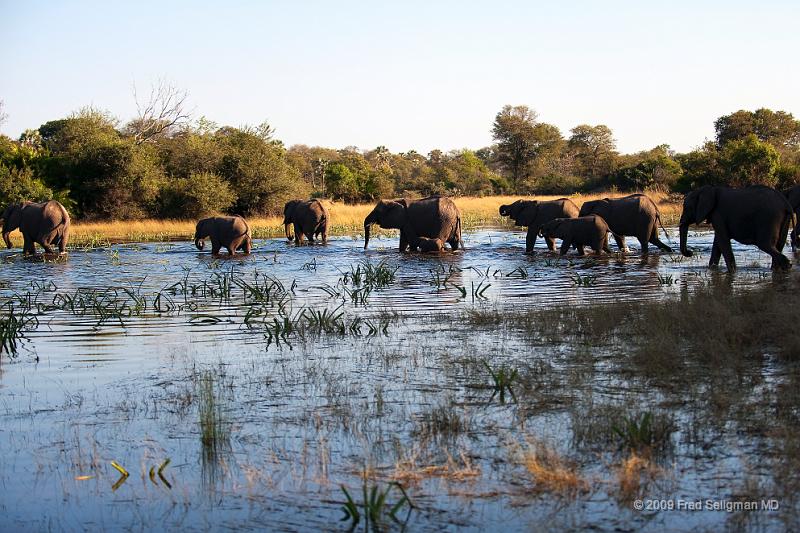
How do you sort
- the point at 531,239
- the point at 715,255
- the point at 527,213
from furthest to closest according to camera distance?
the point at 527,213 < the point at 531,239 < the point at 715,255

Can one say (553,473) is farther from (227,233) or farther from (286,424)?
(227,233)

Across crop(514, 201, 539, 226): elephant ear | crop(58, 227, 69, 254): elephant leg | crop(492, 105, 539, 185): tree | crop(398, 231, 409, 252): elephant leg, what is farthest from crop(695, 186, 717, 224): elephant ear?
crop(492, 105, 539, 185): tree

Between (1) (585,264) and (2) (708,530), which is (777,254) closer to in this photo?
(1) (585,264)

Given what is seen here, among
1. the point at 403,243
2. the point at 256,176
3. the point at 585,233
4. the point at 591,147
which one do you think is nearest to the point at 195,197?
the point at 256,176

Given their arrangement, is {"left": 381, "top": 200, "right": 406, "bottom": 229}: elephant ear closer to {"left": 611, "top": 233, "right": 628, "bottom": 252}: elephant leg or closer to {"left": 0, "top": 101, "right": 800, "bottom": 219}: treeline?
{"left": 611, "top": 233, "right": 628, "bottom": 252}: elephant leg

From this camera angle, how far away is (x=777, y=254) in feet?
48.7

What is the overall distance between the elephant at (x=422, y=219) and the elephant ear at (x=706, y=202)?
892 centimetres

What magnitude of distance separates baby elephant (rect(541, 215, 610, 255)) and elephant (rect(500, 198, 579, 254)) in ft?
5.12

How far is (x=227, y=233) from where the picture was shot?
2347cm

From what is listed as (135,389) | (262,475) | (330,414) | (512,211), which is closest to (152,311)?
(135,389)

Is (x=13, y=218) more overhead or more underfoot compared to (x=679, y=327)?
more overhead

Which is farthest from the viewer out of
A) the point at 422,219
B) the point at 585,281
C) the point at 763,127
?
the point at 763,127

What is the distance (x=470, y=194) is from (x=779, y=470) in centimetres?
6195

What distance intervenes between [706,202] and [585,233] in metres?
5.07
